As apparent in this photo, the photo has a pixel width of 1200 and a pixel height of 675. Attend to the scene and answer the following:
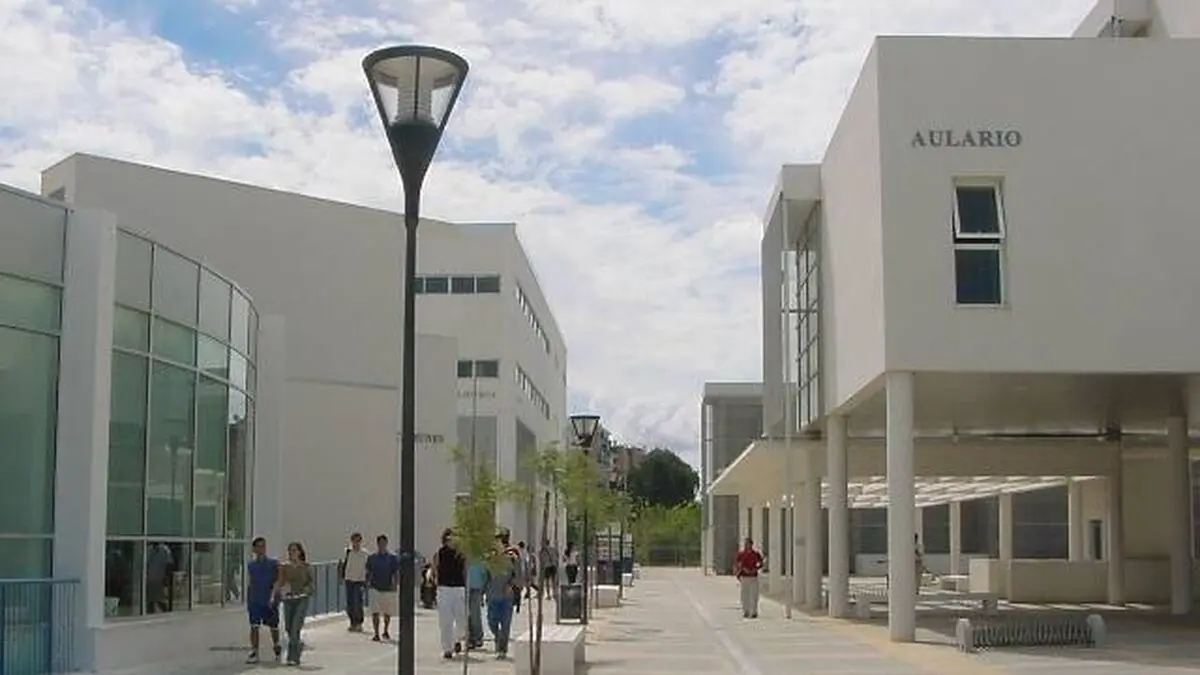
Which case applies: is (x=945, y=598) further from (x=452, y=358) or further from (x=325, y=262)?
(x=325, y=262)

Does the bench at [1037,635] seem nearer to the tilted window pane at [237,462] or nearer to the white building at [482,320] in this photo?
the tilted window pane at [237,462]

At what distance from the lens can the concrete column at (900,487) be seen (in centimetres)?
2608

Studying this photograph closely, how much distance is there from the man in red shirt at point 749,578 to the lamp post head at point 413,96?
2591 centimetres

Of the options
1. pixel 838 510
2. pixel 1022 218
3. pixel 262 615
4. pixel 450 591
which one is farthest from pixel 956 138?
pixel 262 615

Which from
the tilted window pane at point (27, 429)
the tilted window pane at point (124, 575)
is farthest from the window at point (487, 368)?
the tilted window pane at point (27, 429)

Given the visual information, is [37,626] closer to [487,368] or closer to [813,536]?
[813,536]

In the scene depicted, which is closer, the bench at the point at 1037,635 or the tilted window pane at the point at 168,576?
the tilted window pane at the point at 168,576

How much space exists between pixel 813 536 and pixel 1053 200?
1505cm

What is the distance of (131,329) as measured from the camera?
20188mm

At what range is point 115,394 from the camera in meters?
19.7

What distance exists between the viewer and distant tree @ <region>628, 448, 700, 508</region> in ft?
446

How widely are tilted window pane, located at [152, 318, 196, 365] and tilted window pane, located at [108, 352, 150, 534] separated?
53 centimetres

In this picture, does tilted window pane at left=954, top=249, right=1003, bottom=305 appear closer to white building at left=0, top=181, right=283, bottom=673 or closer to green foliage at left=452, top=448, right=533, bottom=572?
green foliage at left=452, top=448, right=533, bottom=572

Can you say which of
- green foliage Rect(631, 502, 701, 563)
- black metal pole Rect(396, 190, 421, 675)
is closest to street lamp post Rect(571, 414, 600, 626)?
black metal pole Rect(396, 190, 421, 675)
